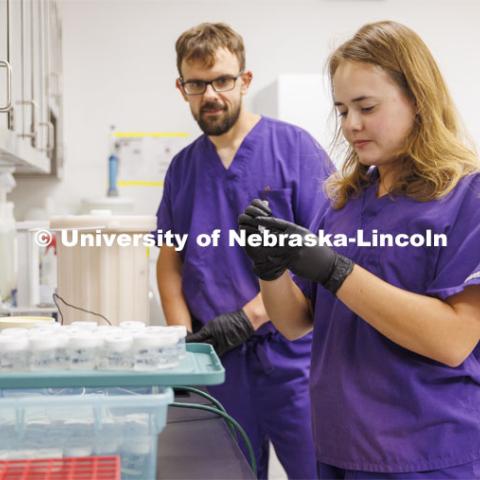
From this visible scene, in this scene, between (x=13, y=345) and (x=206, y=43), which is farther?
(x=206, y=43)

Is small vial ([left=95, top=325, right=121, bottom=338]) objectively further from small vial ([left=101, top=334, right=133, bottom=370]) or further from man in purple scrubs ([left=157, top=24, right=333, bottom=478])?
man in purple scrubs ([left=157, top=24, right=333, bottom=478])

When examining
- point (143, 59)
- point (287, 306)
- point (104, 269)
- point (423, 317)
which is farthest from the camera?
point (143, 59)

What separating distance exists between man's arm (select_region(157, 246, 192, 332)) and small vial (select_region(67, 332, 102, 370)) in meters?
0.97

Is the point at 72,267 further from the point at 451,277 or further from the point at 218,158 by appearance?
the point at 451,277

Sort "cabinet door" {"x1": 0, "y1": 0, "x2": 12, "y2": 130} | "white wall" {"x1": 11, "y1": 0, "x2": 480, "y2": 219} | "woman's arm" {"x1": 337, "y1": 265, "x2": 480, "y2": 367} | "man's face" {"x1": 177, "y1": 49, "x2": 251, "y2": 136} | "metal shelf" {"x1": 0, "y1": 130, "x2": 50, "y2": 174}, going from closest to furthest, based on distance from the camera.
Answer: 1. "woman's arm" {"x1": 337, "y1": 265, "x2": 480, "y2": 367}
2. "metal shelf" {"x1": 0, "y1": 130, "x2": 50, "y2": 174}
3. "cabinet door" {"x1": 0, "y1": 0, "x2": 12, "y2": 130}
4. "man's face" {"x1": 177, "y1": 49, "x2": 251, "y2": 136}
5. "white wall" {"x1": 11, "y1": 0, "x2": 480, "y2": 219}

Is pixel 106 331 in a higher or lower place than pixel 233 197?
lower

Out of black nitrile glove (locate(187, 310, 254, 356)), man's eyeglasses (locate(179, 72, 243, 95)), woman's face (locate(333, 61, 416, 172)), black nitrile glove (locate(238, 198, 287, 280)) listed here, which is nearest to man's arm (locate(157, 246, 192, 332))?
black nitrile glove (locate(187, 310, 254, 356))

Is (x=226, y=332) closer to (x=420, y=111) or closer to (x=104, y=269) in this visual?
(x=104, y=269)

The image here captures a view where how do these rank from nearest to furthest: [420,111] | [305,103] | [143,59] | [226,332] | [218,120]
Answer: [420,111], [226,332], [218,120], [305,103], [143,59]

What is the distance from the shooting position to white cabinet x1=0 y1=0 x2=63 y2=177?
4.98 ft

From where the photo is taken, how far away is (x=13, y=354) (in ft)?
2.24

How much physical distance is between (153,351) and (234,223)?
1011 mm

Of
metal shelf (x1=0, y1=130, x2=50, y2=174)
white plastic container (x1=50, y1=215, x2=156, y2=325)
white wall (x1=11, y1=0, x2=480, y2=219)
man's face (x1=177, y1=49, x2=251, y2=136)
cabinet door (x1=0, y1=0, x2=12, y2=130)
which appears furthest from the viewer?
white wall (x1=11, y1=0, x2=480, y2=219)
